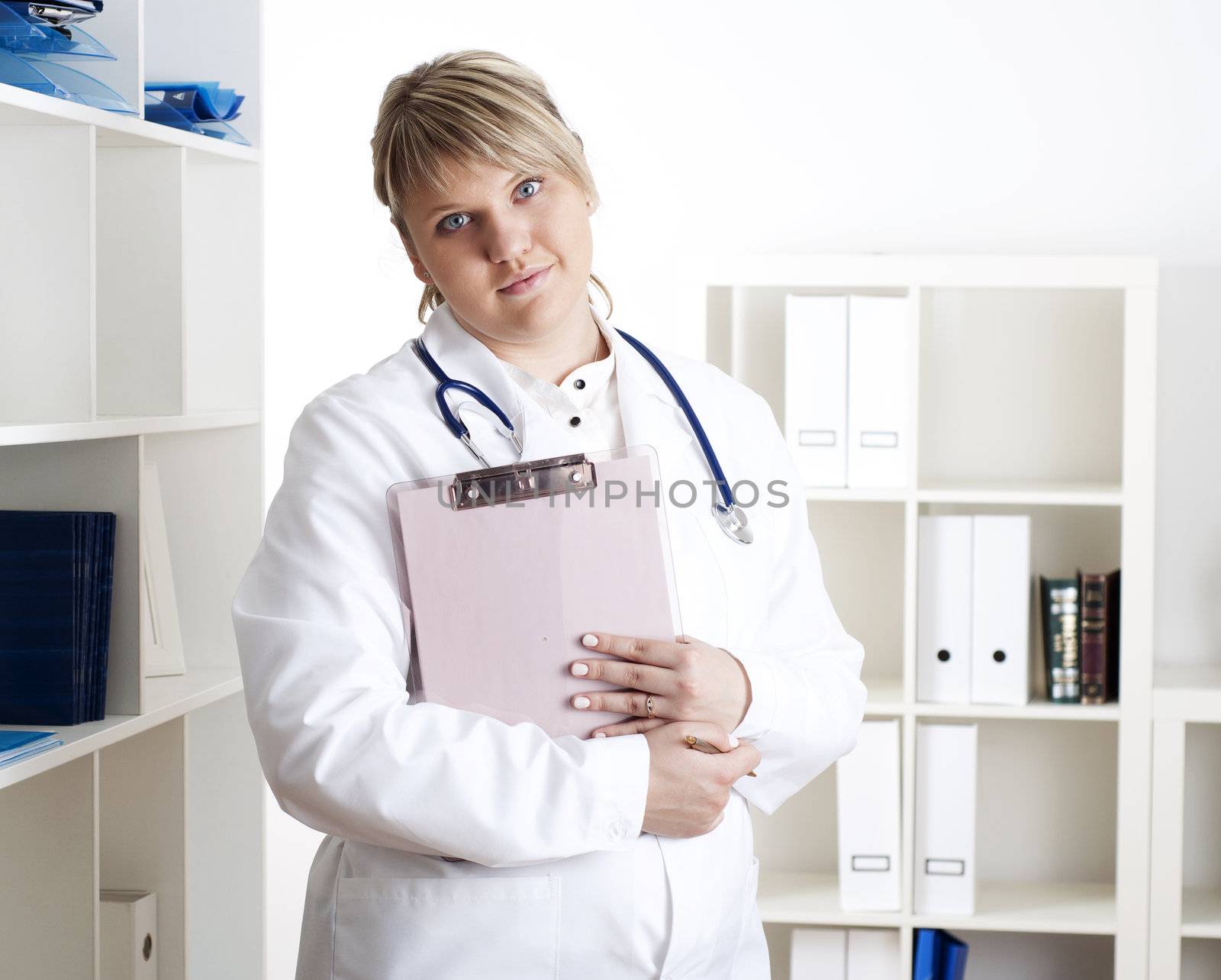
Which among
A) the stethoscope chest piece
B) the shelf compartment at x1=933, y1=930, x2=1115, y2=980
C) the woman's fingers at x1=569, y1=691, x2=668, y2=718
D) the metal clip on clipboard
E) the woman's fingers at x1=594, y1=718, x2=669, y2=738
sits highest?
the metal clip on clipboard

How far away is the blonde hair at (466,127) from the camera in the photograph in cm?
118

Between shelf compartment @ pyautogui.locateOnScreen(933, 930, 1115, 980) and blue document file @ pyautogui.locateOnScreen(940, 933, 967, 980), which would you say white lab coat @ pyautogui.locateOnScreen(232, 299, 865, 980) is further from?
shelf compartment @ pyautogui.locateOnScreen(933, 930, 1115, 980)

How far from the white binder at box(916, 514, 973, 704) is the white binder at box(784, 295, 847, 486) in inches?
8.5

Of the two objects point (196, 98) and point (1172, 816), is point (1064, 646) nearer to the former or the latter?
point (1172, 816)

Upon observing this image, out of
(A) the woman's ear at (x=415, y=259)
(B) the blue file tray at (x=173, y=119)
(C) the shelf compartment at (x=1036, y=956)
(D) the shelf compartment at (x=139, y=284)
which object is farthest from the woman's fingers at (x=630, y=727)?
(C) the shelf compartment at (x=1036, y=956)

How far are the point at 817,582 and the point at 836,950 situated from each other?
119 cm

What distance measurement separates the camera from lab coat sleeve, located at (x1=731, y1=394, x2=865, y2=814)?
3.93ft

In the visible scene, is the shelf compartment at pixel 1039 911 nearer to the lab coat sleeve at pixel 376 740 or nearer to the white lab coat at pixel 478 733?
the white lab coat at pixel 478 733

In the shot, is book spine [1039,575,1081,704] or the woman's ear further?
book spine [1039,575,1081,704]

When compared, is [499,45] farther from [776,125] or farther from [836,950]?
[836,950]

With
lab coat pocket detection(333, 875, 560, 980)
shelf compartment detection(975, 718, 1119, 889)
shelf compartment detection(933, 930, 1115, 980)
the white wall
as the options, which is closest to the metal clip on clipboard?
lab coat pocket detection(333, 875, 560, 980)

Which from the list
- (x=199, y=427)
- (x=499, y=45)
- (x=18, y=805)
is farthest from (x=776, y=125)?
(x=18, y=805)

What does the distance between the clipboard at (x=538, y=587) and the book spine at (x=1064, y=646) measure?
136 centimetres

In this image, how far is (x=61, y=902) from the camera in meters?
1.59
